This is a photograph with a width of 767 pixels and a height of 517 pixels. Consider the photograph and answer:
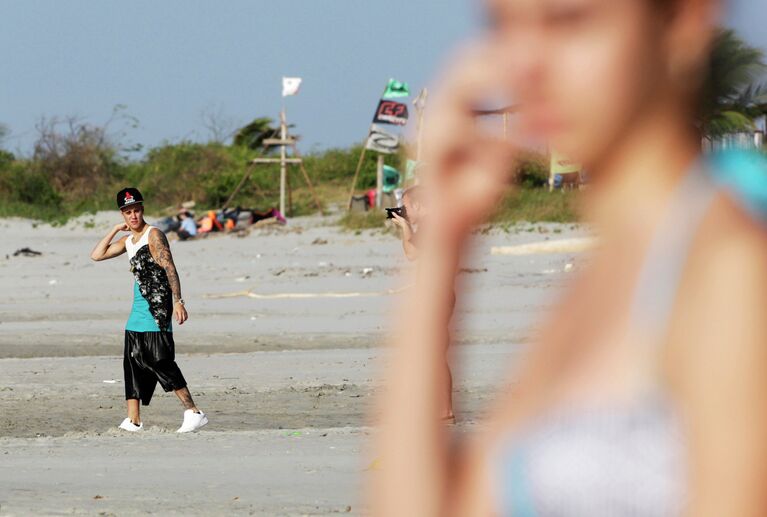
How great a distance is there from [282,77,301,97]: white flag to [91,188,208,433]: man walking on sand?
3172cm

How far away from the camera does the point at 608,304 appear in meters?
1.18

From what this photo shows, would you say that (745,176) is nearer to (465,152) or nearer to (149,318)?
(465,152)

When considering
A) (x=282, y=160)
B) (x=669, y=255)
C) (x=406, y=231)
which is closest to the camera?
(x=669, y=255)

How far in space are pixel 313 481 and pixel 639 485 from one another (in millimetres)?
6149

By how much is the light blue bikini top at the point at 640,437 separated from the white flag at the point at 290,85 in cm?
3998

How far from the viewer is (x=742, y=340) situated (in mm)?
1040

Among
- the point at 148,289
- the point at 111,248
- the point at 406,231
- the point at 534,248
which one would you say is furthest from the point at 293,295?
the point at 406,231

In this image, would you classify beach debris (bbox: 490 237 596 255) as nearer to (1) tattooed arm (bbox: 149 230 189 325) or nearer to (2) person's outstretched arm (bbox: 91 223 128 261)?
(2) person's outstretched arm (bbox: 91 223 128 261)

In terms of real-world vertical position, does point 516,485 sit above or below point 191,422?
above

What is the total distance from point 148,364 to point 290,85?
107 ft

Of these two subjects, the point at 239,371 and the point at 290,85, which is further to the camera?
the point at 290,85

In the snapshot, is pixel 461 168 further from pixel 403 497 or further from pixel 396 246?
pixel 396 246

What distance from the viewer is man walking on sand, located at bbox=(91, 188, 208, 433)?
933 cm

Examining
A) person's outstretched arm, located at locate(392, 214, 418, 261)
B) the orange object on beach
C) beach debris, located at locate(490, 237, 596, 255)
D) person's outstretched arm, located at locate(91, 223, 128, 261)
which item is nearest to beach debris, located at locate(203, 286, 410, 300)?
beach debris, located at locate(490, 237, 596, 255)
